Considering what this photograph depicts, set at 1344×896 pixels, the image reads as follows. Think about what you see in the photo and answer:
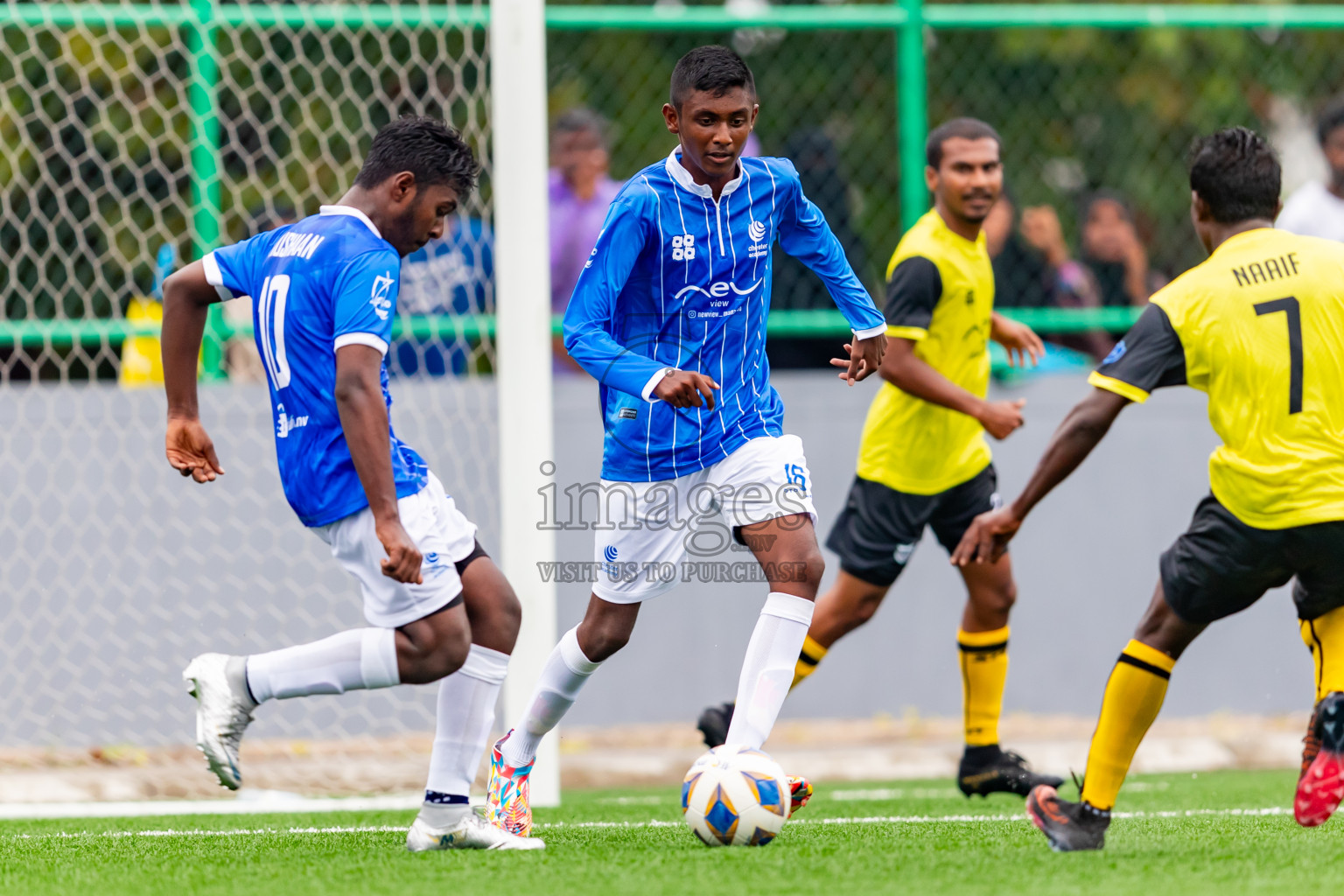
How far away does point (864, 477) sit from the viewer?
589cm

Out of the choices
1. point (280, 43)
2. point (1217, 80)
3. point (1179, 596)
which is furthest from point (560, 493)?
point (1217, 80)

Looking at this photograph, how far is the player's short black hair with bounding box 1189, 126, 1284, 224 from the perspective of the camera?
3867 mm

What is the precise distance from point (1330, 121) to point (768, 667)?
467 centimetres

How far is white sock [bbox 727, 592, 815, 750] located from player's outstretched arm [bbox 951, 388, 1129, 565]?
632 mm

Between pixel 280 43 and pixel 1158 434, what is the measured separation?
4.71 metres

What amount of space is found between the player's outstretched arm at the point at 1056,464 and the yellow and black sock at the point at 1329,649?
0.86 m

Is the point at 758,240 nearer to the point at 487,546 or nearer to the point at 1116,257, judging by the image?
the point at 487,546

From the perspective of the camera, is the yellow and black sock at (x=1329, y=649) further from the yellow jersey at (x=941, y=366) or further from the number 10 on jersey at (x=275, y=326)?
the number 10 on jersey at (x=275, y=326)

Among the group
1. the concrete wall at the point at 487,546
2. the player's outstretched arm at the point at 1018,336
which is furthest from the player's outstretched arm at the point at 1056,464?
the concrete wall at the point at 487,546

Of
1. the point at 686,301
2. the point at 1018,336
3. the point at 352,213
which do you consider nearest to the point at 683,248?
the point at 686,301

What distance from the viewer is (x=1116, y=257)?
7918mm

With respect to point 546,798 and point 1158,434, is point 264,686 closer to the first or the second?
point 546,798

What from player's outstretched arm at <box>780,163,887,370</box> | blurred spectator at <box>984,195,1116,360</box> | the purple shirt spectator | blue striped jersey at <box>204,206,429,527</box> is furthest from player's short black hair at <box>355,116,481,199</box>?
blurred spectator at <box>984,195,1116,360</box>

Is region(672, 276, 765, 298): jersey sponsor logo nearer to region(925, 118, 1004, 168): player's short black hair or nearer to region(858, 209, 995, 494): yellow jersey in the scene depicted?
region(858, 209, 995, 494): yellow jersey
